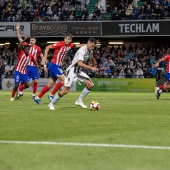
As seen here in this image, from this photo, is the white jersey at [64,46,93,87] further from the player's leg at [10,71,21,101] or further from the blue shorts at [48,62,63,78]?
the player's leg at [10,71,21,101]

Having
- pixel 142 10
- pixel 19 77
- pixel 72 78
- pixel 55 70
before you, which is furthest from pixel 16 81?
pixel 142 10

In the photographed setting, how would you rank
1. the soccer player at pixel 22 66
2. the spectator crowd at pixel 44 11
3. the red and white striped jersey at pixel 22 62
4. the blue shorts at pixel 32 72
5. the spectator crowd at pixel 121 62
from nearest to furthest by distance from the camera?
the soccer player at pixel 22 66, the red and white striped jersey at pixel 22 62, the blue shorts at pixel 32 72, the spectator crowd at pixel 121 62, the spectator crowd at pixel 44 11

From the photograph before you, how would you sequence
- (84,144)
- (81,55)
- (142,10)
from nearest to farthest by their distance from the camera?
(84,144) → (81,55) → (142,10)

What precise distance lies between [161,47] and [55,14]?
31.5ft

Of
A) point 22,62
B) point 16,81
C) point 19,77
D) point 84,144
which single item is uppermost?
point 22,62

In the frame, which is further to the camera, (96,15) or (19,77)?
(96,15)

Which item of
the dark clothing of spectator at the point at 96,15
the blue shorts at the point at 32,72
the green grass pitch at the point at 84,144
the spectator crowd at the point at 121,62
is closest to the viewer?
the green grass pitch at the point at 84,144

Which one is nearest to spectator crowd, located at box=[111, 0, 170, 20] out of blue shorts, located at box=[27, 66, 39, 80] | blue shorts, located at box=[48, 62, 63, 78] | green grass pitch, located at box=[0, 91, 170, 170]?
blue shorts, located at box=[27, 66, 39, 80]

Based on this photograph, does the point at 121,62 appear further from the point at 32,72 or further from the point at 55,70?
the point at 55,70

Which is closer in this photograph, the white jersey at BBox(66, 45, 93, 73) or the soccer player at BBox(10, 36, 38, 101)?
the white jersey at BBox(66, 45, 93, 73)

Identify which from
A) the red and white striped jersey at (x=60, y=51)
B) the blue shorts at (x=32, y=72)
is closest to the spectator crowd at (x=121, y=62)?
the blue shorts at (x=32, y=72)

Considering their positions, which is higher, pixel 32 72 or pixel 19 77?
pixel 32 72

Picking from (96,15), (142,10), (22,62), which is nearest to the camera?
(22,62)

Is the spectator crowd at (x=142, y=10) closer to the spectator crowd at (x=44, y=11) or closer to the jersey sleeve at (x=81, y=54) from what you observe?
the spectator crowd at (x=44, y=11)
